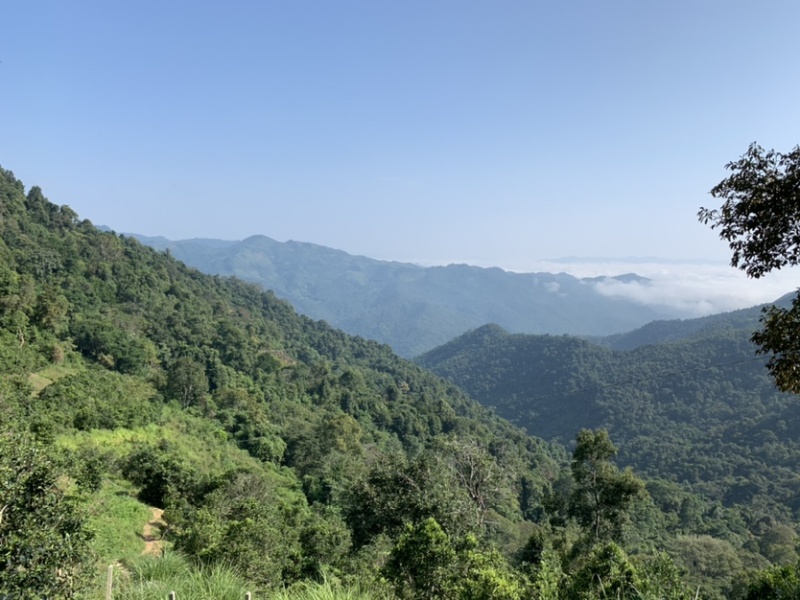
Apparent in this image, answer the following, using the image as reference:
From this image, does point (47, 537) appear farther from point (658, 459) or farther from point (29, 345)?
point (658, 459)

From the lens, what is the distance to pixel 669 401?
3927 inches

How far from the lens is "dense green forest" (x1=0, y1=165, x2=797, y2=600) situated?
532cm

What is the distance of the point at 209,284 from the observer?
3189 inches

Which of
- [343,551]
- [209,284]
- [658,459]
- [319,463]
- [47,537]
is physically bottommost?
[658,459]

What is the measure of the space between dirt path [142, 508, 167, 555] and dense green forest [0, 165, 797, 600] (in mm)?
218

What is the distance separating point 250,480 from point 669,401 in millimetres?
102084

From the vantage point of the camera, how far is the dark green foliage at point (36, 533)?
3662 millimetres

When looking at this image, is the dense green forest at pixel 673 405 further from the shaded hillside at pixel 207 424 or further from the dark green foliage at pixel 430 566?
the dark green foliage at pixel 430 566

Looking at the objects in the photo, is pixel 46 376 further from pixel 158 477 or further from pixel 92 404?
pixel 158 477

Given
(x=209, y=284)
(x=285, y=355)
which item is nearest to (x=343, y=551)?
(x=285, y=355)

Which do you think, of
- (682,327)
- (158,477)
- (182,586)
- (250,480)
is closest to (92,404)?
(158,477)

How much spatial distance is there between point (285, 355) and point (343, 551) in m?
55.9

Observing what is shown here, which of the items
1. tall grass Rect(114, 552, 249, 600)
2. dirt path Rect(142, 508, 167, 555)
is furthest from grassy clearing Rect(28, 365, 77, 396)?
tall grass Rect(114, 552, 249, 600)

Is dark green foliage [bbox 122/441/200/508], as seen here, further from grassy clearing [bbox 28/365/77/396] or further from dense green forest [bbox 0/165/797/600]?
grassy clearing [bbox 28/365/77/396]
